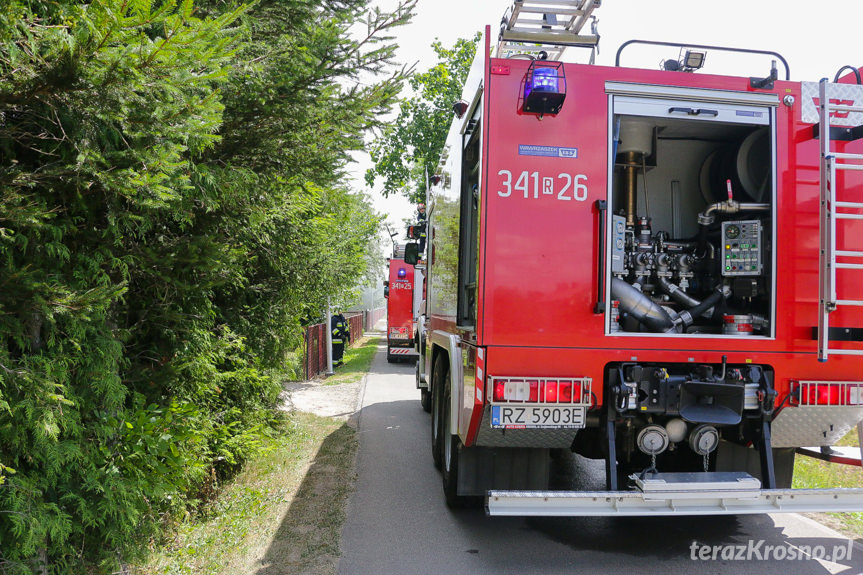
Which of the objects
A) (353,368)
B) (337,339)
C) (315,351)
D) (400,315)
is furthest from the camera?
(400,315)

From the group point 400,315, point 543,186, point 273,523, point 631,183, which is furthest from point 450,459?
point 400,315

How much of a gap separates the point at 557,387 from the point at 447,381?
187cm

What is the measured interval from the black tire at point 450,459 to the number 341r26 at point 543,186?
6.58 ft

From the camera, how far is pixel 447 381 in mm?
5859

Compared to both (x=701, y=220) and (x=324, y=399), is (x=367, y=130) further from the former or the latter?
(x=324, y=399)

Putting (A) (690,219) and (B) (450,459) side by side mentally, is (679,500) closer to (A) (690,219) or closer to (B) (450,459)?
(B) (450,459)

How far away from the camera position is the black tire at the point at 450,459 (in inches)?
206

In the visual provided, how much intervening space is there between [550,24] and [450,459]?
12.5ft

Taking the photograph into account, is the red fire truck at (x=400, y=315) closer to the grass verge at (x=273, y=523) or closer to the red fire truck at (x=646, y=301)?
the grass verge at (x=273, y=523)

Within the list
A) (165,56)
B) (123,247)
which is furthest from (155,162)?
(123,247)

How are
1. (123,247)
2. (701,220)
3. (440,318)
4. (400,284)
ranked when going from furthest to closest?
(400,284), (440,318), (701,220), (123,247)

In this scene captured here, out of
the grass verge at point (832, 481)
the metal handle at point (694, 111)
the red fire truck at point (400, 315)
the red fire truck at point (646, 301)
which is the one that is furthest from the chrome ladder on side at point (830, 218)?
the red fire truck at point (400, 315)

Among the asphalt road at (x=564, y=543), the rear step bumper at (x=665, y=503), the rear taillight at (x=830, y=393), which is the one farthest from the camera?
the asphalt road at (x=564, y=543)

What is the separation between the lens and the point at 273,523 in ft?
17.2
